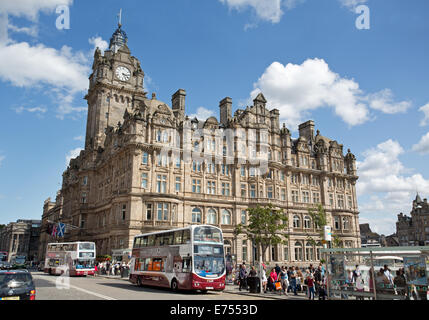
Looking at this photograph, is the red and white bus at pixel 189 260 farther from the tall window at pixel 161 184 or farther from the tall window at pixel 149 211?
the tall window at pixel 161 184

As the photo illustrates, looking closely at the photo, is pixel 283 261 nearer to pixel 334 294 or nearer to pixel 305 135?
pixel 305 135

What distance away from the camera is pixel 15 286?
45.2ft

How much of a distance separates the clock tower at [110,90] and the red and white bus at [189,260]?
145 ft

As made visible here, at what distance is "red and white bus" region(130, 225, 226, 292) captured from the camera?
23188 mm

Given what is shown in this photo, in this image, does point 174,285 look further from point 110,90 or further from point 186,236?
point 110,90

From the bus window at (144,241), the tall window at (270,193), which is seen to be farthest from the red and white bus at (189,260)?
the tall window at (270,193)

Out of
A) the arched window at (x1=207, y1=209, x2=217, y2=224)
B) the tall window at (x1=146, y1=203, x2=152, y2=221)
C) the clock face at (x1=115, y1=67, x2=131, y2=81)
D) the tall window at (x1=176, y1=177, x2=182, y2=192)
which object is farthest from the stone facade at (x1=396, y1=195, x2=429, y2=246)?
the clock face at (x1=115, y1=67, x2=131, y2=81)

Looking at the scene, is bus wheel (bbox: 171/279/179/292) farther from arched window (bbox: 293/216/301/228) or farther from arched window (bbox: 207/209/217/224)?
arched window (bbox: 293/216/301/228)

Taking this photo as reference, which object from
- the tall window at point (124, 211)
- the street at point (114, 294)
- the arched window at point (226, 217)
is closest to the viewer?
the street at point (114, 294)

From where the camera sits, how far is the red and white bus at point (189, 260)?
2319 cm

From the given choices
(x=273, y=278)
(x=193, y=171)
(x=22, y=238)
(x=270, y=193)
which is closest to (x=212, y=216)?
(x=193, y=171)

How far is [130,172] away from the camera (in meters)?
49.0

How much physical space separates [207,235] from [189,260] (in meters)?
2.12

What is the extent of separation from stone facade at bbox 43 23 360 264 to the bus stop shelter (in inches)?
1245
